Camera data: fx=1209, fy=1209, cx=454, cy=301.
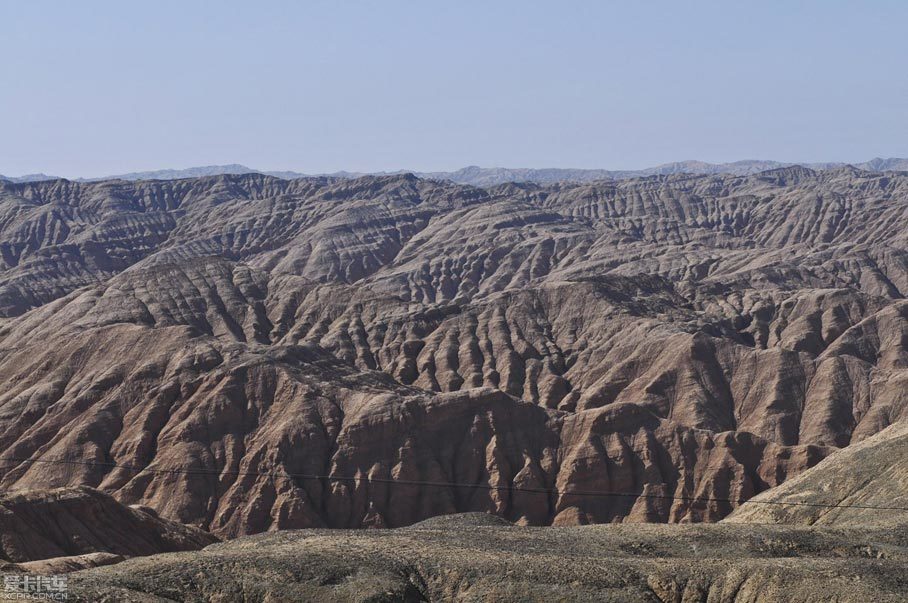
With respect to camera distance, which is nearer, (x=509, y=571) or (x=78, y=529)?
(x=509, y=571)

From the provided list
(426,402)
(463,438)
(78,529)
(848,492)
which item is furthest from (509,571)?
(426,402)

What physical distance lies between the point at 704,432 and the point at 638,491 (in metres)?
8.85

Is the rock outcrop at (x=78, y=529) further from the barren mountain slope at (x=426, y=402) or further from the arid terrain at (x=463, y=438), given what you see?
the barren mountain slope at (x=426, y=402)

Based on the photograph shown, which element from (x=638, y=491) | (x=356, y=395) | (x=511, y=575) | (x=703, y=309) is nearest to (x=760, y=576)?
(x=511, y=575)

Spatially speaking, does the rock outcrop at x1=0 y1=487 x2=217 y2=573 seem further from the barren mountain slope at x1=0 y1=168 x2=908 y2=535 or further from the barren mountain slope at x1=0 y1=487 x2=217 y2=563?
the barren mountain slope at x1=0 y1=168 x2=908 y2=535

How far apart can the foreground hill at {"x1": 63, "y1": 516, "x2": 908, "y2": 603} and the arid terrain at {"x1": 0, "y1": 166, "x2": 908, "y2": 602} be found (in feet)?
0.47

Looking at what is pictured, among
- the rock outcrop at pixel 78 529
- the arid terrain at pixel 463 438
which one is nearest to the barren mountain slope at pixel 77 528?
the rock outcrop at pixel 78 529

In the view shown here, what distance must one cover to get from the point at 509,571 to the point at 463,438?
148ft

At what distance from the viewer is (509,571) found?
54375mm

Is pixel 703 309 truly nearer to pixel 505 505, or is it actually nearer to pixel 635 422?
pixel 635 422

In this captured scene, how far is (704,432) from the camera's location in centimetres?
10050

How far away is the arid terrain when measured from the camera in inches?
2149

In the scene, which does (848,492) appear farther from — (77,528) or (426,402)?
(77,528)

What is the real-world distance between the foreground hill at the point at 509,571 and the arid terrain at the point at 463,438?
0.47 feet
